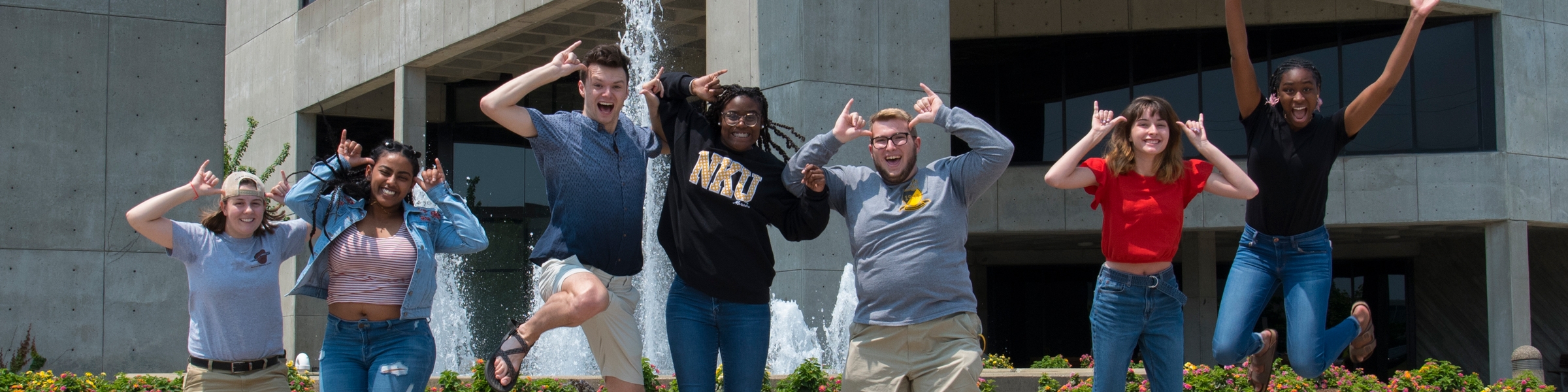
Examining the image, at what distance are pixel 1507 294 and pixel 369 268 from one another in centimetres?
1746

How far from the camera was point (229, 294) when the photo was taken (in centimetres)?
479

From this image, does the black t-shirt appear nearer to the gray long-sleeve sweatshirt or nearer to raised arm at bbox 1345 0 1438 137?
raised arm at bbox 1345 0 1438 137

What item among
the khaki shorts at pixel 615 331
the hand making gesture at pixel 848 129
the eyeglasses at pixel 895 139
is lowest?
the khaki shorts at pixel 615 331

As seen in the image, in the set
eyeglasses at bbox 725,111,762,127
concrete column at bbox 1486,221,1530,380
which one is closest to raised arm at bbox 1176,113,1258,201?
eyeglasses at bbox 725,111,762,127

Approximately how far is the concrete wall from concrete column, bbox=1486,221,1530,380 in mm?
16674

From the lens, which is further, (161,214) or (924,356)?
(161,214)

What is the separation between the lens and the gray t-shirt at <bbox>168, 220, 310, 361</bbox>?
4.77 meters

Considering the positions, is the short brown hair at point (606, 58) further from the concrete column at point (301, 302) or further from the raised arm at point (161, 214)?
the concrete column at point (301, 302)

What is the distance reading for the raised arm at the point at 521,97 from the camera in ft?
15.5

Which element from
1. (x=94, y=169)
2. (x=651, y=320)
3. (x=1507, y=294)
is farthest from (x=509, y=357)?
(x=1507, y=294)

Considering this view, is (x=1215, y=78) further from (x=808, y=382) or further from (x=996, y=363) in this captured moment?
(x=808, y=382)

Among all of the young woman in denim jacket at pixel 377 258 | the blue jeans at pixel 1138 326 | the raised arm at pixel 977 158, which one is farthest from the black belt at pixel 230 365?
the blue jeans at pixel 1138 326

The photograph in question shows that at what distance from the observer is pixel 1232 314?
5723 mm

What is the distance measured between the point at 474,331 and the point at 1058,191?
437 inches
